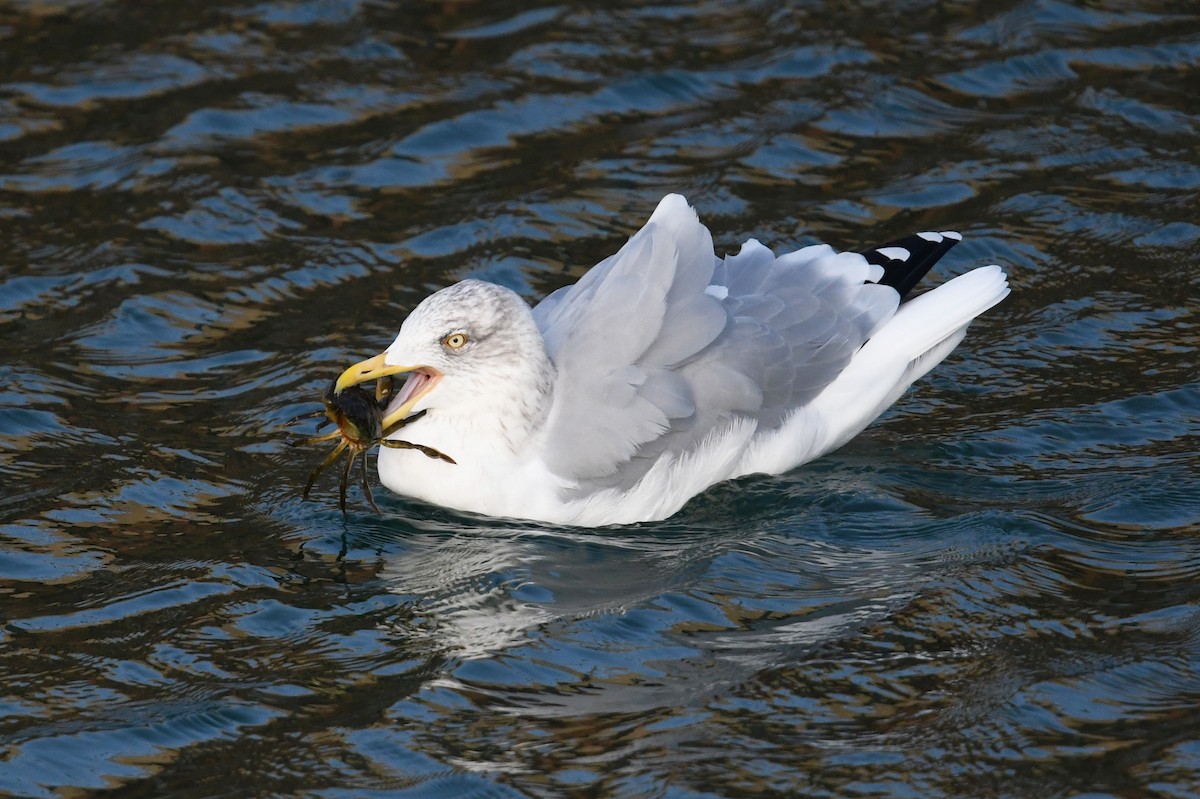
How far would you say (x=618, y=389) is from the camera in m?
7.54

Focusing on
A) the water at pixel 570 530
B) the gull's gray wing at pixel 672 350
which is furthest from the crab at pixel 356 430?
the gull's gray wing at pixel 672 350

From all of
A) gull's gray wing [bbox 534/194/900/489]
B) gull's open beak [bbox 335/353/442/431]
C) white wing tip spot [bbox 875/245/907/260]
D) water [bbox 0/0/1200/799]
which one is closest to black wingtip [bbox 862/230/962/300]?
white wing tip spot [bbox 875/245/907/260]

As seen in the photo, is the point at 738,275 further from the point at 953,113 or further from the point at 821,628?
the point at 953,113

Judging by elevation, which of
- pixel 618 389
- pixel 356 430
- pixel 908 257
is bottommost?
pixel 356 430

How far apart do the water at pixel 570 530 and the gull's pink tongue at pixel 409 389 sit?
1.47 ft

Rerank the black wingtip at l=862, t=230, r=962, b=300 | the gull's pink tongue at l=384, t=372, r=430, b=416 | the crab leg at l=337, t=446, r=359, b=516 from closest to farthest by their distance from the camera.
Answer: the crab leg at l=337, t=446, r=359, b=516 → the gull's pink tongue at l=384, t=372, r=430, b=416 → the black wingtip at l=862, t=230, r=962, b=300

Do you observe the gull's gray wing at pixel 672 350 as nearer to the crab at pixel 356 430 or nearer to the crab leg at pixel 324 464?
the crab at pixel 356 430

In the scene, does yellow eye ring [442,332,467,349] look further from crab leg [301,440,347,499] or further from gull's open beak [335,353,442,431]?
crab leg [301,440,347,499]

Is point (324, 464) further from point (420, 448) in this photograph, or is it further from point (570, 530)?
point (570, 530)

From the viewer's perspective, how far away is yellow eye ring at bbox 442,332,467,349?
754 cm

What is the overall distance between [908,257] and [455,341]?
237 centimetres

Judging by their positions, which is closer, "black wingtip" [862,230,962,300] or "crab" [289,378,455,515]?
"crab" [289,378,455,515]

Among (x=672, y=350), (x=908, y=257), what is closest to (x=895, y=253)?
(x=908, y=257)

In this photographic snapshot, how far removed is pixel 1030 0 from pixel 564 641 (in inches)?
317
